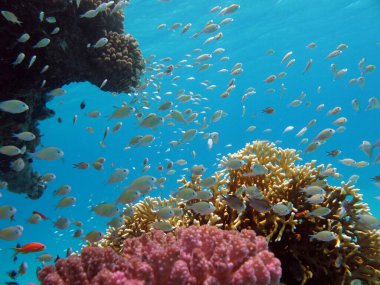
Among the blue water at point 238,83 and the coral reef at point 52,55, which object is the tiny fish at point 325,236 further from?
the coral reef at point 52,55

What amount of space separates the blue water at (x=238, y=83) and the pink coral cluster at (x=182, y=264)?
5.25m

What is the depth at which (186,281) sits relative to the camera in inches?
118

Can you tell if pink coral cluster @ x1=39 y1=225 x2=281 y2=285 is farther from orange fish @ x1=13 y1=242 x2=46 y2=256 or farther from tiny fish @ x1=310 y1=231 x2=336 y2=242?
orange fish @ x1=13 y1=242 x2=46 y2=256

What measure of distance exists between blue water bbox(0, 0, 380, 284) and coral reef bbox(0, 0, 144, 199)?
7.52ft

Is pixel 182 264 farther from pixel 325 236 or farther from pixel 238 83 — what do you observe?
pixel 238 83

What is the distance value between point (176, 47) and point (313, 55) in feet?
124

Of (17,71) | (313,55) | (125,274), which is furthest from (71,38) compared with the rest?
(313,55)

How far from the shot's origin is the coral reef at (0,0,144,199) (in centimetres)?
871

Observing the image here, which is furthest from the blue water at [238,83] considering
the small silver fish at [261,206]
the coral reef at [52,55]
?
the small silver fish at [261,206]

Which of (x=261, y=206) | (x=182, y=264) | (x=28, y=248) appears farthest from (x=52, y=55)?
(x=182, y=264)

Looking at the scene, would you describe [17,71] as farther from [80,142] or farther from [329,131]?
[80,142]

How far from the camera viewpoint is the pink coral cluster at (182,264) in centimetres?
300

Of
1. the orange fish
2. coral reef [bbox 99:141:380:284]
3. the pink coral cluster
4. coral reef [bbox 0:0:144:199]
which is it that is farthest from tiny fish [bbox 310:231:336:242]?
coral reef [bbox 0:0:144:199]

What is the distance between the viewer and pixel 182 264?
118 inches
